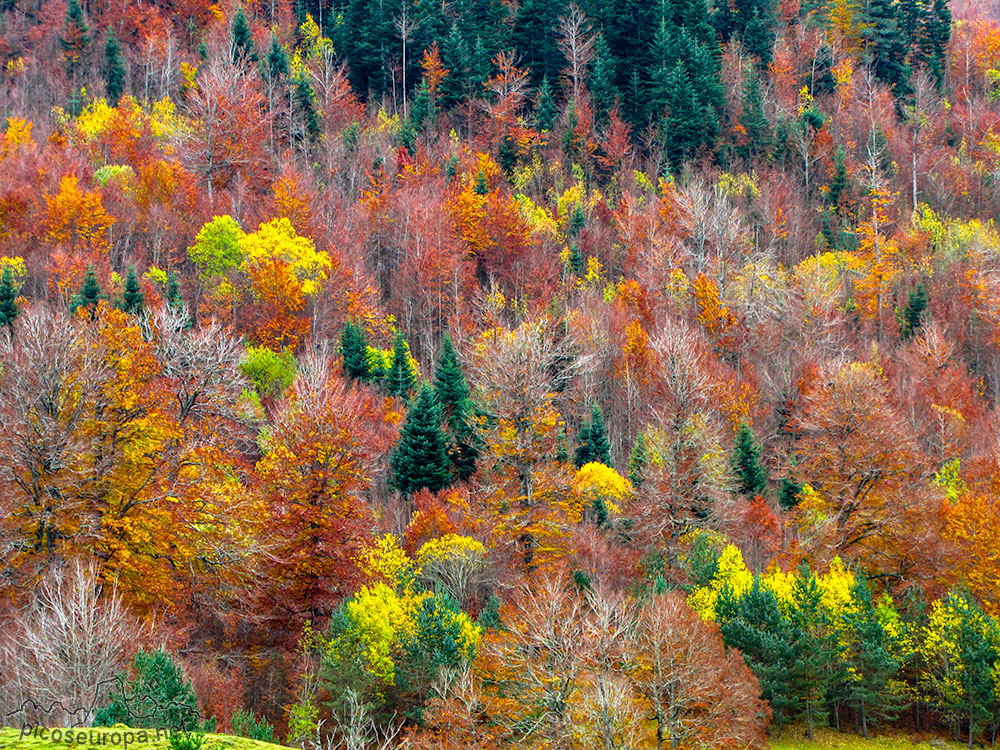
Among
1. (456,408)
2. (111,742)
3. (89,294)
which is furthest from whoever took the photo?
(456,408)

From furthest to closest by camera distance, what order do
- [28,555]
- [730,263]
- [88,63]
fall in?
[88,63] < [730,263] < [28,555]

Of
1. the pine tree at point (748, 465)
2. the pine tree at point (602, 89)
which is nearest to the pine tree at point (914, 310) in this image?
the pine tree at point (748, 465)

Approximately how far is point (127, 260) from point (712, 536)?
31677mm

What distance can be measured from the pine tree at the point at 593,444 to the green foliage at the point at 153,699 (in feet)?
79.7

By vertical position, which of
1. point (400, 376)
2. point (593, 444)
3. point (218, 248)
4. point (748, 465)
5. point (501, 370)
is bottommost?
point (748, 465)

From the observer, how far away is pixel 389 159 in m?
61.3

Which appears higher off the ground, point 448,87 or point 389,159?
point 448,87

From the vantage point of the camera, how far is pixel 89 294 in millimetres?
38938

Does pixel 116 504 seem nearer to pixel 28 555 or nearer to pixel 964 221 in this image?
pixel 28 555

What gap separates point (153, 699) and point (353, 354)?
2596 cm

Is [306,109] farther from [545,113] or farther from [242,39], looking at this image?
[545,113]

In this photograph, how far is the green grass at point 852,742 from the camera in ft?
98.5

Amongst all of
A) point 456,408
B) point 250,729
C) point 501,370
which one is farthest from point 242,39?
point 250,729

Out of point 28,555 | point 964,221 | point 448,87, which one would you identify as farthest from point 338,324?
point 964,221
